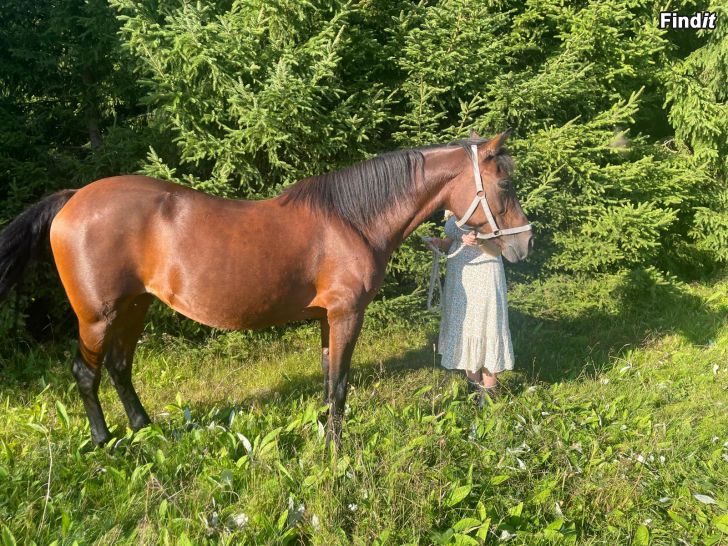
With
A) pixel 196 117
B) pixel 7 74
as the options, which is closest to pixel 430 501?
pixel 196 117

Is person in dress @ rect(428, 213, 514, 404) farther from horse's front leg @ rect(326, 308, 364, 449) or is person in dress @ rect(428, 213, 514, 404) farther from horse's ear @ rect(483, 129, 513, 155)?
horse's front leg @ rect(326, 308, 364, 449)

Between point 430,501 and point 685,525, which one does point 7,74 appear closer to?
point 430,501

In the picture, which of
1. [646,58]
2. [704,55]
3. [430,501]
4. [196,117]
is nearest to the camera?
[430,501]

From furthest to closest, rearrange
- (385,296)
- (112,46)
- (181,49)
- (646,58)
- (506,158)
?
(646,58)
(385,296)
(112,46)
(181,49)
(506,158)

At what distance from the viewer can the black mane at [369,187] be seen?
308 cm

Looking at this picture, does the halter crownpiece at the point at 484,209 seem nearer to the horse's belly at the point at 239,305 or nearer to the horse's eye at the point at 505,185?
the horse's eye at the point at 505,185

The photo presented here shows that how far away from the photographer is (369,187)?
311 centimetres

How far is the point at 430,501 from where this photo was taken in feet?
7.72

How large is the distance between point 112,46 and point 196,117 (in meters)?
1.32

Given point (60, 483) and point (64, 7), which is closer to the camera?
point (60, 483)

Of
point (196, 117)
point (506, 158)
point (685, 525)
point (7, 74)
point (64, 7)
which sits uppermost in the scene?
point (64, 7)

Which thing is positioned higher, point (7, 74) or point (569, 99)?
point (7, 74)

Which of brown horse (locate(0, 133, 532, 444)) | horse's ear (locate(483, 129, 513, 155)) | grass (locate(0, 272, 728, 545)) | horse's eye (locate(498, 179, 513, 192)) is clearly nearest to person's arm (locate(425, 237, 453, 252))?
brown horse (locate(0, 133, 532, 444))

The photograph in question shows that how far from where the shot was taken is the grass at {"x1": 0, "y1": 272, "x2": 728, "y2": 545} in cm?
225
